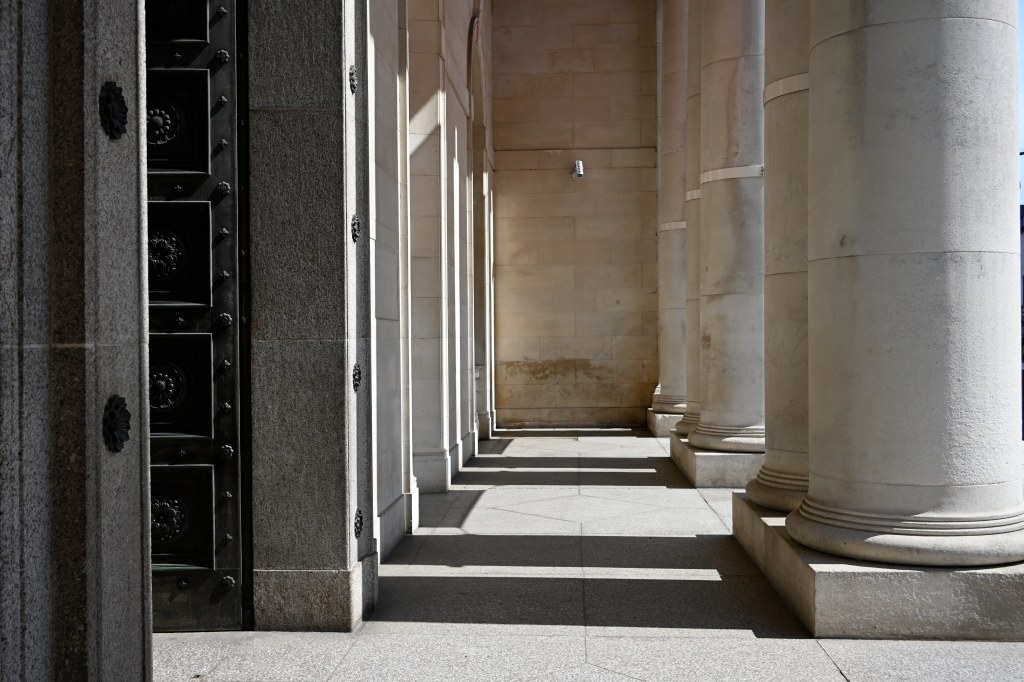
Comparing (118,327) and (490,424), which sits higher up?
(118,327)

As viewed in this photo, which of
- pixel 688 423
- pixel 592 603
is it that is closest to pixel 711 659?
pixel 592 603

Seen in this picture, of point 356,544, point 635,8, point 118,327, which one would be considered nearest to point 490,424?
point 635,8

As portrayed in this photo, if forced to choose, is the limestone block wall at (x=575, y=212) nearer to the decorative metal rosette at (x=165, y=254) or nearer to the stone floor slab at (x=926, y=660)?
the decorative metal rosette at (x=165, y=254)

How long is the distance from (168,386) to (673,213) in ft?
46.2

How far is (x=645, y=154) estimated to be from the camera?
854 inches

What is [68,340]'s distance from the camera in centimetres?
288

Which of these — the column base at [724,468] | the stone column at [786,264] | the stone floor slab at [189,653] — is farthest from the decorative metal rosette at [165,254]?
the column base at [724,468]

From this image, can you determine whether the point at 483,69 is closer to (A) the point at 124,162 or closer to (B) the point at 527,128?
(B) the point at 527,128

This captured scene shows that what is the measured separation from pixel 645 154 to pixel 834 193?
15.9m

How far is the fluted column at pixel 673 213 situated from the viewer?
18.8 m

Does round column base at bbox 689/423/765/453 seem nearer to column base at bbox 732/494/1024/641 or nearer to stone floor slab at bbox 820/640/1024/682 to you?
column base at bbox 732/494/1024/641

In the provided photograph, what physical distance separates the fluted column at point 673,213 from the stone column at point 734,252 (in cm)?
580

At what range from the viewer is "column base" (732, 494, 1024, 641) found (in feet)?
19.0

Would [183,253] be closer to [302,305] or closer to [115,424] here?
[302,305]
